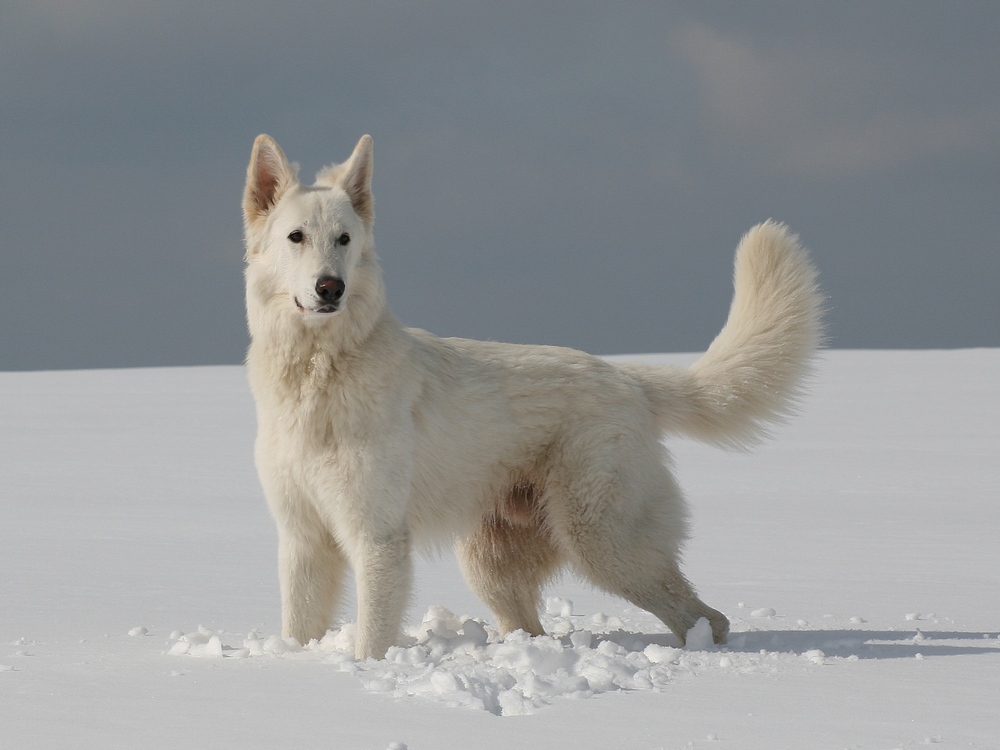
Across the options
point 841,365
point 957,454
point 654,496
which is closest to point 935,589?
point 654,496

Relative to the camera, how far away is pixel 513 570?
20.0ft

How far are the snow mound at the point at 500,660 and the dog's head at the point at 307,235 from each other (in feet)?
4.96

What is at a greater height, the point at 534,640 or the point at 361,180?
the point at 361,180

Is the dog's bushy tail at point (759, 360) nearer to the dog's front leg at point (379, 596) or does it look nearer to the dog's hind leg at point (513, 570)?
the dog's hind leg at point (513, 570)

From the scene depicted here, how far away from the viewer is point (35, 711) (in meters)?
3.82

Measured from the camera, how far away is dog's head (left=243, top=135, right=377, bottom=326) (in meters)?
4.99

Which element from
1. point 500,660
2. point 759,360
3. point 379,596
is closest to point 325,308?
point 379,596

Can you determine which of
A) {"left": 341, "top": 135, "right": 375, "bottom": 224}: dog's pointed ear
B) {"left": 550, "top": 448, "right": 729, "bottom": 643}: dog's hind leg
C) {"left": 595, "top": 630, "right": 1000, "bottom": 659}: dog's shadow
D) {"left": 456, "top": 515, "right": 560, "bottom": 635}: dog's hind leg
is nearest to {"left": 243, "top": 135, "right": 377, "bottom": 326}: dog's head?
{"left": 341, "top": 135, "right": 375, "bottom": 224}: dog's pointed ear

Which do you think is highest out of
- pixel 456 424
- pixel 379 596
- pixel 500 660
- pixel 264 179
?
pixel 264 179

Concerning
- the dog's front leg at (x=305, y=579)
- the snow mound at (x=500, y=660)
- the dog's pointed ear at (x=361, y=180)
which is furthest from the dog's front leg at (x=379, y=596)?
the dog's pointed ear at (x=361, y=180)

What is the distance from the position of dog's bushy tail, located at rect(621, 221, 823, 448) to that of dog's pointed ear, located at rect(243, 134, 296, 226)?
2114 mm

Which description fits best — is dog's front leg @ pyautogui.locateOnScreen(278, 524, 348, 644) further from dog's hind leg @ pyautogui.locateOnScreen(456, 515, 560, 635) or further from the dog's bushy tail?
the dog's bushy tail

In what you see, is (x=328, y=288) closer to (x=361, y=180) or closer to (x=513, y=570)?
(x=361, y=180)

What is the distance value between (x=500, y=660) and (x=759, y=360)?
98.0 inches
